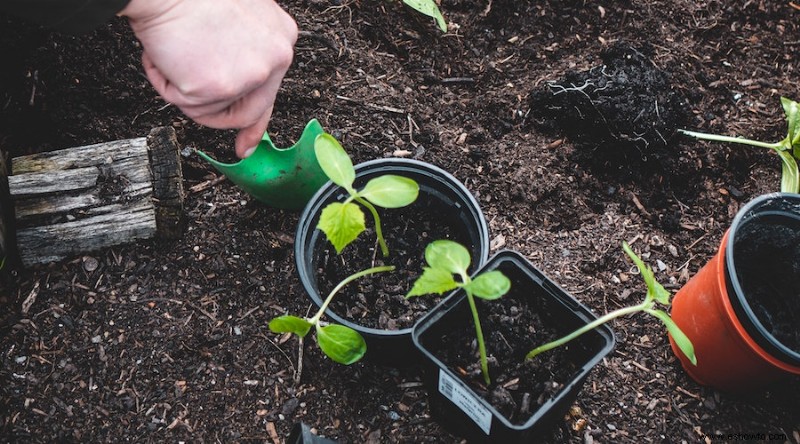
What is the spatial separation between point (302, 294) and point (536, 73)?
0.88m

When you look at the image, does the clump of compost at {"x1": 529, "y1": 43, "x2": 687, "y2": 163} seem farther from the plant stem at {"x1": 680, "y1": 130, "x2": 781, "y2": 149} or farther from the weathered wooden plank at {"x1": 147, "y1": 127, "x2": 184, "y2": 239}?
the weathered wooden plank at {"x1": 147, "y1": 127, "x2": 184, "y2": 239}

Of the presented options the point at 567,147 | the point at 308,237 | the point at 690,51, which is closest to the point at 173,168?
the point at 308,237

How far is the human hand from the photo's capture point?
1.00 m

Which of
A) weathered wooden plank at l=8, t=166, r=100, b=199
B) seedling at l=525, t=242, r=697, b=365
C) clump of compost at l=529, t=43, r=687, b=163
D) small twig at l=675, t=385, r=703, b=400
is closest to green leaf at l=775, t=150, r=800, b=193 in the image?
clump of compost at l=529, t=43, r=687, b=163

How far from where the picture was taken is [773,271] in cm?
137

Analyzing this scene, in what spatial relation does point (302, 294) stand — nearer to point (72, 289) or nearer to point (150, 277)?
point (150, 277)

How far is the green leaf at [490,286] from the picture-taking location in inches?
39.0

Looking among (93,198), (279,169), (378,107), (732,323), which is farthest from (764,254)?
(93,198)

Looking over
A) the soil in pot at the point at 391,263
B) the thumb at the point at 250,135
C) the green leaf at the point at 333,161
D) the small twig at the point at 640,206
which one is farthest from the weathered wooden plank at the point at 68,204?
the small twig at the point at 640,206

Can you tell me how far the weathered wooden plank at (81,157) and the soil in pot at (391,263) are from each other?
51 centimetres

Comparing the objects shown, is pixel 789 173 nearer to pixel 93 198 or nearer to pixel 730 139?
pixel 730 139

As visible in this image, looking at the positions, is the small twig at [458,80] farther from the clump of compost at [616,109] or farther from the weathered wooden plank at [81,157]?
the weathered wooden plank at [81,157]

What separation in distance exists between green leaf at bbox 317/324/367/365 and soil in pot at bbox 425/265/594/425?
0.13 metres

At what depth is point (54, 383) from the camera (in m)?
1.36
